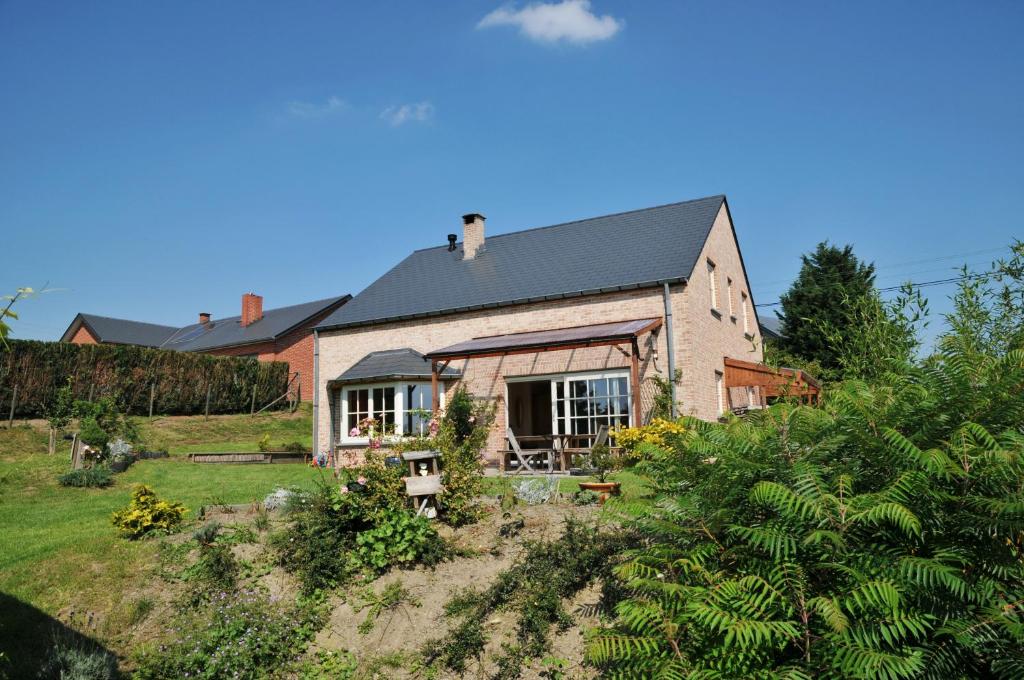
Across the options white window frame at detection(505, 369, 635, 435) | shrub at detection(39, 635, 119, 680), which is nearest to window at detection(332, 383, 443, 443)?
white window frame at detection(505, 369, 635, 435)

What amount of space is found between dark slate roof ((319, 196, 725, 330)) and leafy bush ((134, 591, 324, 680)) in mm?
11622

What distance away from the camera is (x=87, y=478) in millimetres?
13656

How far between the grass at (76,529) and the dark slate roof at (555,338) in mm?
4954

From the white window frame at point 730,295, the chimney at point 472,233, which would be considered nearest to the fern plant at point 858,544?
the white window frame at point 730,295

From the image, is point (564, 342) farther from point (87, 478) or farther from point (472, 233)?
point (87, 478)

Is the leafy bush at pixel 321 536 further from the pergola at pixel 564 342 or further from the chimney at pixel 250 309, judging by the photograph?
the chimney at pixel 250 309

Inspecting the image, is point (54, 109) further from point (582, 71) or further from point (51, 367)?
point (51, 367)

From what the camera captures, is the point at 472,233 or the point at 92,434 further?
the point at 472,233

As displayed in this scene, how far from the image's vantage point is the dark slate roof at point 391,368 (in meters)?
18.4

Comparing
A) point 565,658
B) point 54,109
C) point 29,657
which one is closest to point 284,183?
point 54,109

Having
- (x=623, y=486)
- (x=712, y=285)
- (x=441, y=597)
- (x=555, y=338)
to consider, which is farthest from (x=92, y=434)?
(x=712, y=285)

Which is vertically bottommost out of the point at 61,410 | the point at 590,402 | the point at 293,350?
the point at 590,402

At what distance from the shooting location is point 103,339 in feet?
135

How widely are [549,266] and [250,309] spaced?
85.5 ft
